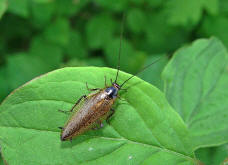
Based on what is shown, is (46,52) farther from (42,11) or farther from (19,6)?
(19,6)

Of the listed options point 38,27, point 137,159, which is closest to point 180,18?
point 38,27

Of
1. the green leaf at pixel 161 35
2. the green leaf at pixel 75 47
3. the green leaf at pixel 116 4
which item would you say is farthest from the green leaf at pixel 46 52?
the green leaf at pixel 161 35

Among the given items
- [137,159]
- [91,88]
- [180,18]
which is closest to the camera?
[137,159]

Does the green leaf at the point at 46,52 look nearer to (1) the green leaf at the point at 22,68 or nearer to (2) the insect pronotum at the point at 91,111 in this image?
(1) the green leaf at the point at 22,68

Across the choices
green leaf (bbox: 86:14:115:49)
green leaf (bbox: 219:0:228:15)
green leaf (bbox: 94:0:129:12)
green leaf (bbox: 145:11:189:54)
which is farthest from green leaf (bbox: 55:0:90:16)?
green leaf (bbox: 219:0:228:15)

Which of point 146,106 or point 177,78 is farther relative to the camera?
point 177,78

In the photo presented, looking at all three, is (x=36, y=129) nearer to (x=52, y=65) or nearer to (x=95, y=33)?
(x=52, y=65)

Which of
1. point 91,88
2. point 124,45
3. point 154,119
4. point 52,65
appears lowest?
point 52,65

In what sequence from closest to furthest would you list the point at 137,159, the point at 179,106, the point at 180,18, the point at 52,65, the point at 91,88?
the point at 137,159, the point at 91,88, the point at 179,106, the point at 180,18, the point at 52,65

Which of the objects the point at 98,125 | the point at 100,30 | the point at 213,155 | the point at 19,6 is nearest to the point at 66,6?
the point at 100,30
